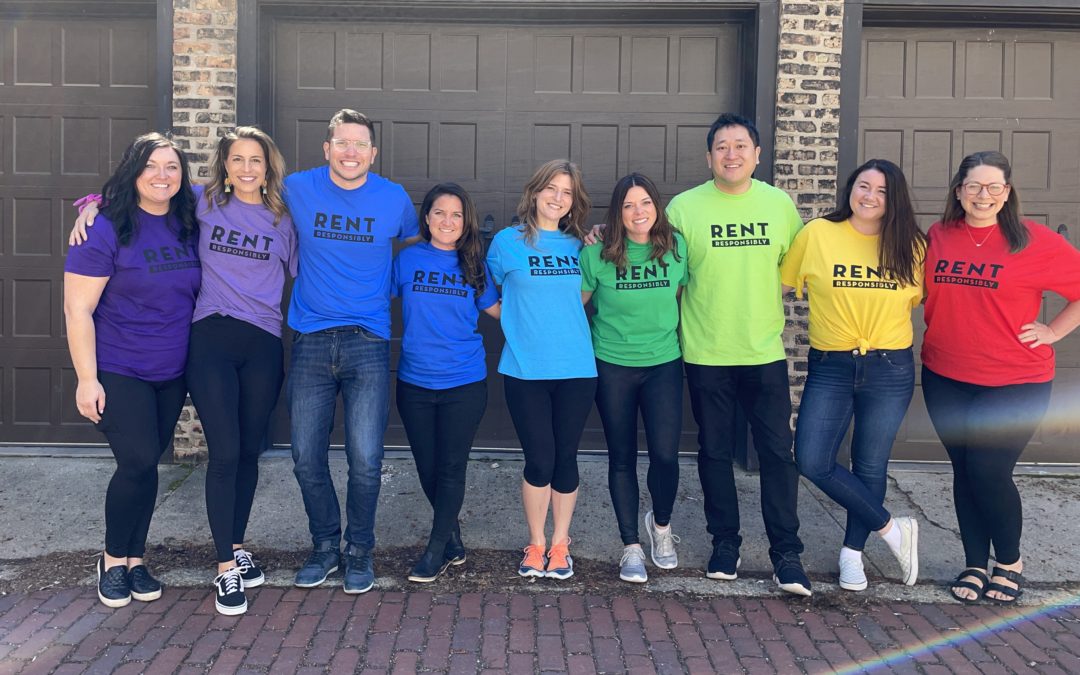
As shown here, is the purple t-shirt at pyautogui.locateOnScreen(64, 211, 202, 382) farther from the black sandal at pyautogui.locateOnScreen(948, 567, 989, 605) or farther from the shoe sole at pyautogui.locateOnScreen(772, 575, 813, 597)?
the black sandal at pyautogui.locateOnScreen(948, 567, 989, 605)

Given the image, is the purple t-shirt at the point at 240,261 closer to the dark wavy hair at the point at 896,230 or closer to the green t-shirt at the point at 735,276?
the green t-shirt at the point at 735,276

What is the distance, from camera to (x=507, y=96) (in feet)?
18.6

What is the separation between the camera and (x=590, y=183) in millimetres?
5699

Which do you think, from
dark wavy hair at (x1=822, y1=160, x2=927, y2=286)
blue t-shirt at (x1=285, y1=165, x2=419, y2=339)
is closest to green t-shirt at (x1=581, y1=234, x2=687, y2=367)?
dark wavy hair at (x1=822, y1=160, x2=927, y2=286)

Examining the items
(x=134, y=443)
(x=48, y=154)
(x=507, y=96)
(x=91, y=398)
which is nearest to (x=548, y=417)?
(x=134, y=443)

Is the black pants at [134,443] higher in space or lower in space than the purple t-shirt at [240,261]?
lower

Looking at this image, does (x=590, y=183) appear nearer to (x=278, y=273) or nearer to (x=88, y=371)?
(x=278, y=273)

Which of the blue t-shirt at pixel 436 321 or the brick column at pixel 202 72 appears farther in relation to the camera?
the brick column at pixel 202 72

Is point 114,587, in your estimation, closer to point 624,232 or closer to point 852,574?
point 624,232

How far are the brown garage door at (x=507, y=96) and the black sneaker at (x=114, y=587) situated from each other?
3064 millimetres

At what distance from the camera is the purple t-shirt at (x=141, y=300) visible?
11.1ft

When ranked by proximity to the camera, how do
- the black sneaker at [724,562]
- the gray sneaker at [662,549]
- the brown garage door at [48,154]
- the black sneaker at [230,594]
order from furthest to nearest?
the brown garage door at [48,154] → the gray sneaker at [662,549] → the black sneaker at [724,562] → the black sneaker at [230,594]

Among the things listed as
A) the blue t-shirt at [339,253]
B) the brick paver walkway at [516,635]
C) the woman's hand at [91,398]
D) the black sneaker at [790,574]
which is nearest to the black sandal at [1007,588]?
the brick paver walkway at [516,635]

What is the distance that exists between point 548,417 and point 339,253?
1205mm
